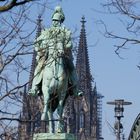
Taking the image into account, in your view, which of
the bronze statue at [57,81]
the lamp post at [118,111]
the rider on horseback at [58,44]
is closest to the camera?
the rider on horseback at [58,44]

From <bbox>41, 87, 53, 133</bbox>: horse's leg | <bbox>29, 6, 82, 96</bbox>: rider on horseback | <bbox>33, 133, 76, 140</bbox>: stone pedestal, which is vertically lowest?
<bbox>33, 133, 76, 140</bbox>: stone pedestal

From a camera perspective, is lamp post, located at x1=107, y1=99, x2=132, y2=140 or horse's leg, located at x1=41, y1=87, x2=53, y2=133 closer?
horse's leg, located at x1=41, y1=87, x2=53, y2=133

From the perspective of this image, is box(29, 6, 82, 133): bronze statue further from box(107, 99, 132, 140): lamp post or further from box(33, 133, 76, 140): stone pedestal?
box(107, 99, 132, 140): lamp post

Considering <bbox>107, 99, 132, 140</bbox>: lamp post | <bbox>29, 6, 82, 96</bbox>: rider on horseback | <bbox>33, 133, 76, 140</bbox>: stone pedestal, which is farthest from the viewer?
<bbox>107, 99, 132, 140</bbox>: lamp post

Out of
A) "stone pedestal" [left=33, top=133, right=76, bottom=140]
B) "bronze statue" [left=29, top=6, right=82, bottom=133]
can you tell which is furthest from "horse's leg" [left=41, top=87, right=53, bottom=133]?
"stone pedestal" [left=33, top=133, right=76, bottom=140]

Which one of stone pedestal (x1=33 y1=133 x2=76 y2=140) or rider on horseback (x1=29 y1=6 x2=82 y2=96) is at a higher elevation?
rider on horseback (x1=29 y1=6 x2=82 y2=96)

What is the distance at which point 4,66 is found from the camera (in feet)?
36.5

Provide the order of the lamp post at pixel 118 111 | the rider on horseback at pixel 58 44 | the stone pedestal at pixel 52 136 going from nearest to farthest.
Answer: the rider on horseback at pixel 58 44 → the stone pedestal at pixel 52 136 → the lamp post at pixel 118 111

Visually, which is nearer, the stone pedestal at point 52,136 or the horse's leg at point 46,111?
the stone pedestal at point 52,136

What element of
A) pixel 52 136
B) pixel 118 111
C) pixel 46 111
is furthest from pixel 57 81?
pixel 118 111

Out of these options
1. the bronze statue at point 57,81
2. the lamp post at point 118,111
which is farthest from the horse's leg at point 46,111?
the lamp post at point 118,111

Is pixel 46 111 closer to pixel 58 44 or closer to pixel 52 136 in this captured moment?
pixel 52 136

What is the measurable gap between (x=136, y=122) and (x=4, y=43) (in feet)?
8.05

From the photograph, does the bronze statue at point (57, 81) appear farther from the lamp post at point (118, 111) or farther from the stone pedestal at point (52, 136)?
the lamp post at point (118, 111)
